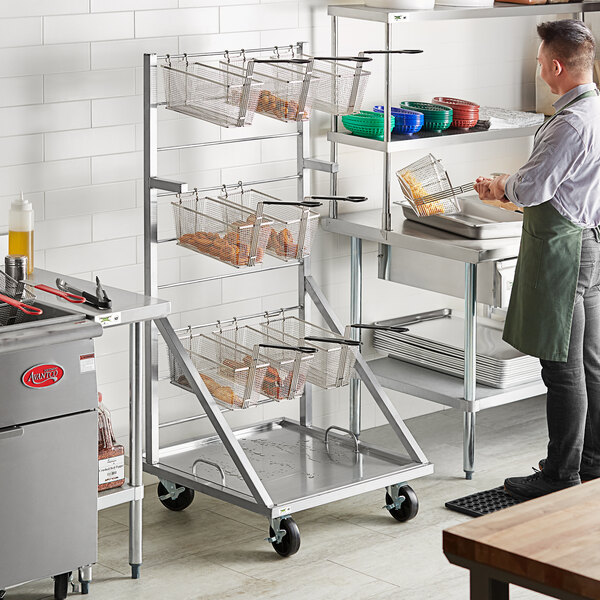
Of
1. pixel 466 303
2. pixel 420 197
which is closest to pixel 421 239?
pixel 420 197

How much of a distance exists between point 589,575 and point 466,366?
8.79 feet

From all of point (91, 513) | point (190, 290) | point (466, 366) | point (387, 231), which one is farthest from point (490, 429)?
point (91, 513)

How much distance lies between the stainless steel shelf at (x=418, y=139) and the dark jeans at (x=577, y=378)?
2.55ft

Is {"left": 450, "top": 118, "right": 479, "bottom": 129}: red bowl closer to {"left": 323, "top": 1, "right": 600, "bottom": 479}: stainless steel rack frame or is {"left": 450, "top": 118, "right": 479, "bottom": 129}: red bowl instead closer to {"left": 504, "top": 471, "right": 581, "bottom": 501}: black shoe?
{"left": 323, "top": 1, "right": 600, "bottom": 479}: stainless steel rack frame

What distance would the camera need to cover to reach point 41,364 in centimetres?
310

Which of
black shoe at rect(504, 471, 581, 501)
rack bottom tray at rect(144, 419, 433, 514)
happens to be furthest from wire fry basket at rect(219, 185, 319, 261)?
black shoe at rect(504, 471, 581, 501)

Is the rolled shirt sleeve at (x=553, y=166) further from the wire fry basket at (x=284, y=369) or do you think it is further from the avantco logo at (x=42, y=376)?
the avantco logo at (x=42, y=376)

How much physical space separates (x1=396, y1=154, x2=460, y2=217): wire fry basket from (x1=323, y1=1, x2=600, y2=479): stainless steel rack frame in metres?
0.08

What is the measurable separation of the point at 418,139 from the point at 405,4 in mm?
500

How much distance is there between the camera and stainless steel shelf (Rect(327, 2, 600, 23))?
4348 millimetres

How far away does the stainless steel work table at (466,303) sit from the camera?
14.3 feet

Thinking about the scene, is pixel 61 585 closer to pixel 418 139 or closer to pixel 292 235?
pixel 292 235

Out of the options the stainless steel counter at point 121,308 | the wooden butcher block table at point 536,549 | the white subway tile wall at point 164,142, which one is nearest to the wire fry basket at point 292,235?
the white subway tile wall at point 164,142

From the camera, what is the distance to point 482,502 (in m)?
4.31
